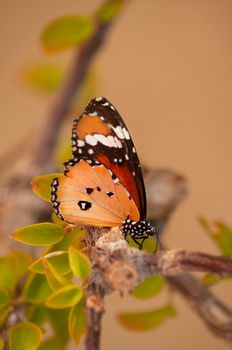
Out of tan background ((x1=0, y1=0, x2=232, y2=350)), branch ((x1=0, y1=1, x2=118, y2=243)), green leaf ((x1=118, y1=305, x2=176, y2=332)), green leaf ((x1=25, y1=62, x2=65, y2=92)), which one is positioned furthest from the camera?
tan background ((x1=0, y1=0, x2=232, y2=350))

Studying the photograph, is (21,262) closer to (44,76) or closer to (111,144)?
(111,144)

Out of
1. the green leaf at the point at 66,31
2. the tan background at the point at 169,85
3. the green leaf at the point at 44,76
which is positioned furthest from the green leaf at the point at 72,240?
the tan background at the point at 169,85

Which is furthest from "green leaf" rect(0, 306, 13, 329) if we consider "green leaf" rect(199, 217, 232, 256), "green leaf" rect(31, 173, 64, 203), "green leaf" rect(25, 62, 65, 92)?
"green leaf" rect(25, 62, 65, 92)

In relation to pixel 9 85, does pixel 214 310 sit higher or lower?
lower

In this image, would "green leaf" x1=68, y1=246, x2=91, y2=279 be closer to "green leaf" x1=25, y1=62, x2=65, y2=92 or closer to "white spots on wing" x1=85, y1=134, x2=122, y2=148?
"white spots on wing" x1=85, y1=134, x2=122, y2=148

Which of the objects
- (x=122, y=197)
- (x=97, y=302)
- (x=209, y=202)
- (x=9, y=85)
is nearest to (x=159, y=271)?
(x=97, y=302)

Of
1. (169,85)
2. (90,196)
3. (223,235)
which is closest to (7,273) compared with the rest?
(90,196)

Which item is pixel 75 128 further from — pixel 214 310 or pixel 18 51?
pixel 18 51
